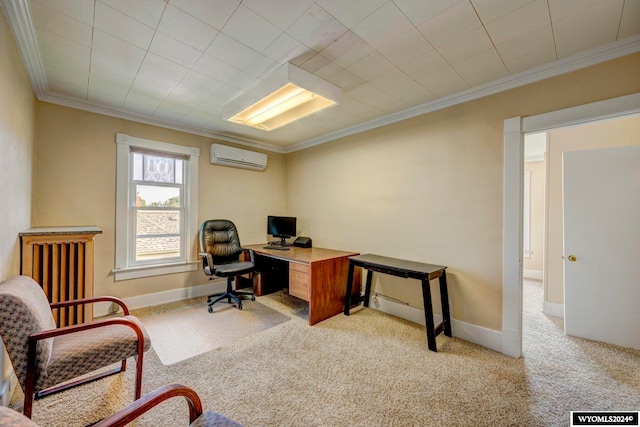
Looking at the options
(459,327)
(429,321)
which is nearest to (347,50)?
(429,321)

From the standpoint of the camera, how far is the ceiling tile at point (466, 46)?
177 centimetres

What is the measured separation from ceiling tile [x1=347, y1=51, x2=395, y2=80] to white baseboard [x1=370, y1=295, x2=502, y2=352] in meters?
→ 2.54

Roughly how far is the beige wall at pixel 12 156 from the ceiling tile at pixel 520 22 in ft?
10.0

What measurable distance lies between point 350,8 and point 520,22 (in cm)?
111

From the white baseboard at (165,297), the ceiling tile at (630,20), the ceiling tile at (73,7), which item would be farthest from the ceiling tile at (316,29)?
the white baseboard at (165,297)

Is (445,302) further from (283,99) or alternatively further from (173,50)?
(173,50)

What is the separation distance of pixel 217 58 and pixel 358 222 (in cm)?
250

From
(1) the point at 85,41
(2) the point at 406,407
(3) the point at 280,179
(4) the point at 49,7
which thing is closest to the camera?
(4) the point at 49,7

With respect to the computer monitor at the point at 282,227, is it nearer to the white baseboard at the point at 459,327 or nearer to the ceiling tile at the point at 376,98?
the white baseboard at the point at 459,327

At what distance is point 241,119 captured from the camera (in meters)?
3.04

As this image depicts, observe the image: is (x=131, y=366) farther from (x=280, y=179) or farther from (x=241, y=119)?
(x=280, y=179)

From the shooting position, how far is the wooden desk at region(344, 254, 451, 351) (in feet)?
7.94

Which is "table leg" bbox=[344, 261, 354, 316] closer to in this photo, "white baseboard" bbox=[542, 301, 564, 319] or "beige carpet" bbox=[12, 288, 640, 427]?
"beige carpet" bbox=[12, 288, 640, 427]

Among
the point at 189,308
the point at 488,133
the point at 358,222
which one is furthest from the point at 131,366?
the point at 488,133
